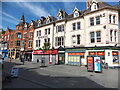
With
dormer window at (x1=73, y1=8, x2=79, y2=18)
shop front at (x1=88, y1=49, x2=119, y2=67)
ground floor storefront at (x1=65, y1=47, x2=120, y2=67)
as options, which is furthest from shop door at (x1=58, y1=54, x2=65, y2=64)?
dormer window at (x1=73, y1=8, x2=79, y2=18)


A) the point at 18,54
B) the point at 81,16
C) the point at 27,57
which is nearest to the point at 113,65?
the point at 81,16

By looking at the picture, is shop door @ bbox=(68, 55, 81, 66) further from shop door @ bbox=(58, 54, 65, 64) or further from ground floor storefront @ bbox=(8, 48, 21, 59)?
ground floor storefront @ bbox=(8, 48, 21, 59)

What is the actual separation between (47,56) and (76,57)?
29.1 ft

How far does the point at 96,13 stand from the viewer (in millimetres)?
19641

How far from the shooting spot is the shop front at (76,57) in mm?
20953

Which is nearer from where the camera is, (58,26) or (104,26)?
(104,26)

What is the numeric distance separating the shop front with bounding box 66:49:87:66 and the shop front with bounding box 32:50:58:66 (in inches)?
135

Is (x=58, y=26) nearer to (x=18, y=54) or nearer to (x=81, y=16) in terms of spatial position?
(x=81, y=16)

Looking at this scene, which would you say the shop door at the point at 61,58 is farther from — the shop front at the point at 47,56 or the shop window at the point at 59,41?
the shop window at the point at 59,41

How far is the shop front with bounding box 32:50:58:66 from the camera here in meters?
25.2

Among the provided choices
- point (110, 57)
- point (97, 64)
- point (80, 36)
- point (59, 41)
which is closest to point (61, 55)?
point (59, 41)

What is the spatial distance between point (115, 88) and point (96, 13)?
16.0 m

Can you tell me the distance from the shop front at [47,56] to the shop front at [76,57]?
11.2 ft

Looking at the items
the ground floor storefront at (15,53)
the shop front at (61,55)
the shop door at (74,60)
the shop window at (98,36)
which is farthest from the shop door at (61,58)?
the ground floor storefront at (15,53)
